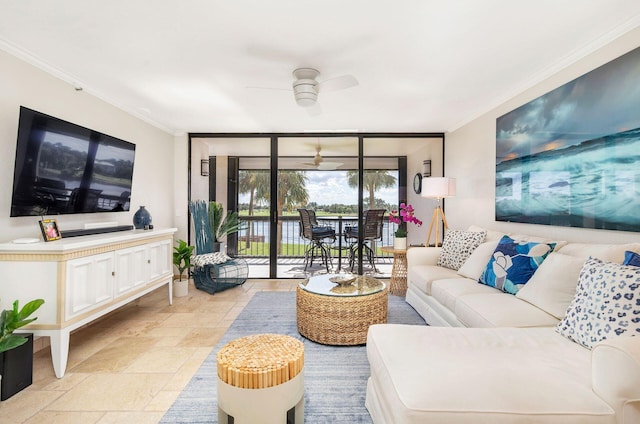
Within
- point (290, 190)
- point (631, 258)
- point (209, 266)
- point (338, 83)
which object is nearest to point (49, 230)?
point (209, 266)

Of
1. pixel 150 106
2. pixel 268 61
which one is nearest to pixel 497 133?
pixel 268 61

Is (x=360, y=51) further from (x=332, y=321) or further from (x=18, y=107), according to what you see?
(x=18, y=107)

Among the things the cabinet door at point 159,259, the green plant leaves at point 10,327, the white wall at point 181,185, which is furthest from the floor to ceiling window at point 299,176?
the green plant leaves at point 10,327

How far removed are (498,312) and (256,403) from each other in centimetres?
157

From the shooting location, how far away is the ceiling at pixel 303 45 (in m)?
1.86

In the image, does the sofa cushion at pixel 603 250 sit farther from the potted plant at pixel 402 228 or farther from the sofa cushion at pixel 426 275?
the potted plant at pixel 402 228

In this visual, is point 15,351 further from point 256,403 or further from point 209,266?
point 209,266

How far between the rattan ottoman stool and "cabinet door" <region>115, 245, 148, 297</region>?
1748mm

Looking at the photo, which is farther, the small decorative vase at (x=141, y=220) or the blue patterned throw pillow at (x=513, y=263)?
the small decorative vase at (x=141, y=220)

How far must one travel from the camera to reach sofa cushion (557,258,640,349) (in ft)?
4.57

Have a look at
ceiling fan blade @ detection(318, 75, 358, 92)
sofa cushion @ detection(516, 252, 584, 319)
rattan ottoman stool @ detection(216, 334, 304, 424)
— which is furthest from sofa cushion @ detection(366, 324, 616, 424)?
ceiling fan blade @ detection(318, 75, 358, 92)

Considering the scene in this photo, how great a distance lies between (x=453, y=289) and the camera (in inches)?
101

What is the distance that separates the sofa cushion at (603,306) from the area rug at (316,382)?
1.21 m

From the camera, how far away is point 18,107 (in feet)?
7.79
